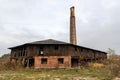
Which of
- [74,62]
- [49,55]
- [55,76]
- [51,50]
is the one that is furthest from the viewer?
[74,62]

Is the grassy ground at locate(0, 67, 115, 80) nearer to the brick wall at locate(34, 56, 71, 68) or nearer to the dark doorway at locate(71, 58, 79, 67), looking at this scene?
the brick wall at locate(34, 56, 71, 68)

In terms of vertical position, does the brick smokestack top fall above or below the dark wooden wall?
above

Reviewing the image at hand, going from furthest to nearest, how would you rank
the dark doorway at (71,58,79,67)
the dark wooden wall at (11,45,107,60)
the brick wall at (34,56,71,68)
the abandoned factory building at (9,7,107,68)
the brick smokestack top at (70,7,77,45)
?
1. the brick smokestack top at (70,7,77,45)
2. the dark doorway at (71,58,79,67)
3. the dark wooden wall at (11,45,107,60)
4. the abandoned factory building at (9,7,107,68)
5. the brick wall at (34,56,71,68)

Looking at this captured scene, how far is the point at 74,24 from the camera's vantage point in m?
53.7

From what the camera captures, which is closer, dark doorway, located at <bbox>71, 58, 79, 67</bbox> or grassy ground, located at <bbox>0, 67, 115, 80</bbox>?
grassy ground, located at <bbox>0, 67, 115, 80</bbox>

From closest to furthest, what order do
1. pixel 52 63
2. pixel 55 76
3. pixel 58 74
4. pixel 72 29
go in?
pixel 55 76 < pixel 58 74 < pixel 52 63 < pixel 72 29

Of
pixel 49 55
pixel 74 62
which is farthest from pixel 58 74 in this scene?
pixel 74 62

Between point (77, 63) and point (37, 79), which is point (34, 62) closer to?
point (77, 63)

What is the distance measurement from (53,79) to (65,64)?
15.2 meters

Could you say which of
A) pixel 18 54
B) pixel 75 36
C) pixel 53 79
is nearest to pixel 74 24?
pixel 75 36

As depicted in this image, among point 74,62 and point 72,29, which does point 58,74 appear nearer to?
point 74,62

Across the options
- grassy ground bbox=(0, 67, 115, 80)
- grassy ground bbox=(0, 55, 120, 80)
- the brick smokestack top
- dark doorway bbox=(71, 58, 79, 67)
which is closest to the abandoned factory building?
dark doorway bbox=(71, 58, 79, 67)

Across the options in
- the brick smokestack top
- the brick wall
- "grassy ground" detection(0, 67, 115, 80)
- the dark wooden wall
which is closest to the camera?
"grassy ground" detection(0, 67, 115, 80)

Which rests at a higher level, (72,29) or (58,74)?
(72,29)
